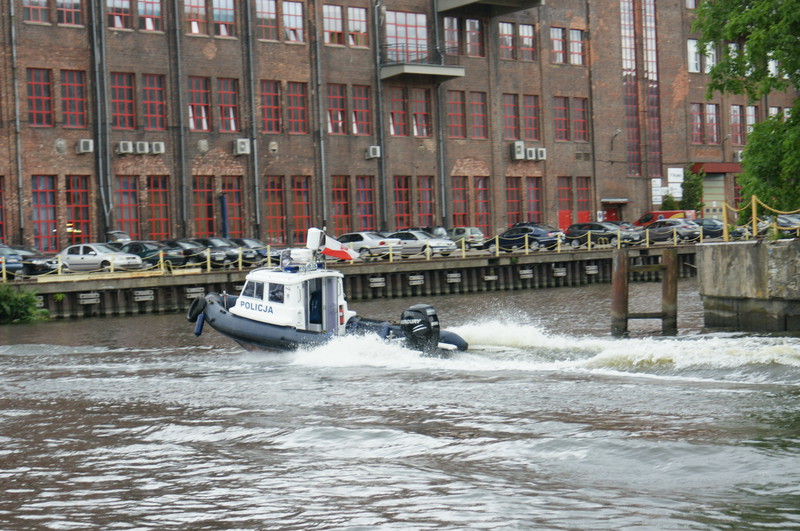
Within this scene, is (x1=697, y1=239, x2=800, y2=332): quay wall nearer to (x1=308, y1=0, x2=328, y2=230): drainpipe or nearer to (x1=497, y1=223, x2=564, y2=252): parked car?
(x1=497, y1=223, x2=564, y2=252): parked car

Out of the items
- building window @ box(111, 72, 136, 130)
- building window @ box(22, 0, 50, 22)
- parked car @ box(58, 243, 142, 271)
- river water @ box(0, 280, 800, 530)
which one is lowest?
river water @ box(0, 280, 800, 530)

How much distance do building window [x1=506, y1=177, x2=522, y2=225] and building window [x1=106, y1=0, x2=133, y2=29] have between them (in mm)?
21465

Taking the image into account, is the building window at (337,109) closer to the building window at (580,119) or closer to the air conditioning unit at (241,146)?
the air conditioning unit at (241,146)

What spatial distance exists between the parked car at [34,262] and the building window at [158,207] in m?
7.03

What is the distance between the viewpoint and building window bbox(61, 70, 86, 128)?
46062 mm

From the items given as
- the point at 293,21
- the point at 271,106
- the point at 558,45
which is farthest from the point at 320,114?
the point at 558,45

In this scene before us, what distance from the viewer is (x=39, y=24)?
45.2 metres

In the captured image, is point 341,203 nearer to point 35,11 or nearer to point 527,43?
point 527,43

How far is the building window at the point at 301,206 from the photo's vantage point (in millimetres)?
51938

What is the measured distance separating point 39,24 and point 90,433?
33785 millimetres

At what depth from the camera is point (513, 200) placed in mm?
59844

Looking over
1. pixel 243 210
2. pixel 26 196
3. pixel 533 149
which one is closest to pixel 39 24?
pixel 26 196

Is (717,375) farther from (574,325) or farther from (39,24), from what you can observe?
(39,24)

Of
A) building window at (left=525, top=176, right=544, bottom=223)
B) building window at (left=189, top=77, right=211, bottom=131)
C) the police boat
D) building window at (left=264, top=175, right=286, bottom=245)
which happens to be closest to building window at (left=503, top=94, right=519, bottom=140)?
building window at (left=525, top=176, right=544, bottom=223)
